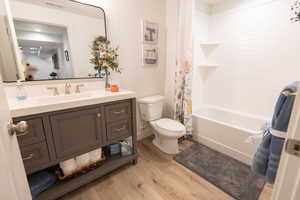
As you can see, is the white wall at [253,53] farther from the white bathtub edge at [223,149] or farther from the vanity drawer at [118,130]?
the vanity drawer at [118,130]

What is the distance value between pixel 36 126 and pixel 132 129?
3.02ft

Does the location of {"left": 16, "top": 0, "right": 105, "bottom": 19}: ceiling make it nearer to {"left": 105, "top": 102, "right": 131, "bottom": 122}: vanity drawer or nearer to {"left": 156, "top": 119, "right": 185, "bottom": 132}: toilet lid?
{"left": 105, "top": 102, "right": 131, "bottom": 122}: vanity drawer

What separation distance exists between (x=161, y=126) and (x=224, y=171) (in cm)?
92

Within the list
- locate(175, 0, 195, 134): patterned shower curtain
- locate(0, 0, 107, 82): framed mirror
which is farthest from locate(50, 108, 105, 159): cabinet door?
locate(175, 0, 195, 134): patterned shower curtain

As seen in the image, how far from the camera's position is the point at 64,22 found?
154cm

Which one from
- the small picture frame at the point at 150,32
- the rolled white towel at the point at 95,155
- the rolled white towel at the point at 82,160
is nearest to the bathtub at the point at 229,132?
the small picture frame at the point at 150,32

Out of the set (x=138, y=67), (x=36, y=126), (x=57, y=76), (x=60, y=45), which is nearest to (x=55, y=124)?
(x=36, y=126)

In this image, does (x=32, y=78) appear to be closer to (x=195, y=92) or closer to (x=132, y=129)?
(x=132, y=129)

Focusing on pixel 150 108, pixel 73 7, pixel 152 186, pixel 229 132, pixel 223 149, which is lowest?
pixel 152 186

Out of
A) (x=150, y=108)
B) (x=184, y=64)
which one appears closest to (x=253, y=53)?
(x=184, y=64)

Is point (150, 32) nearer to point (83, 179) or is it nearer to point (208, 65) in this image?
point (208, 65)

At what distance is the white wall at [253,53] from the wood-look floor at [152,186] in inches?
53.4

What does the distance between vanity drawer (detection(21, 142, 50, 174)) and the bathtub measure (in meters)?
1.99

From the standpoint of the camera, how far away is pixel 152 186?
1.49m
